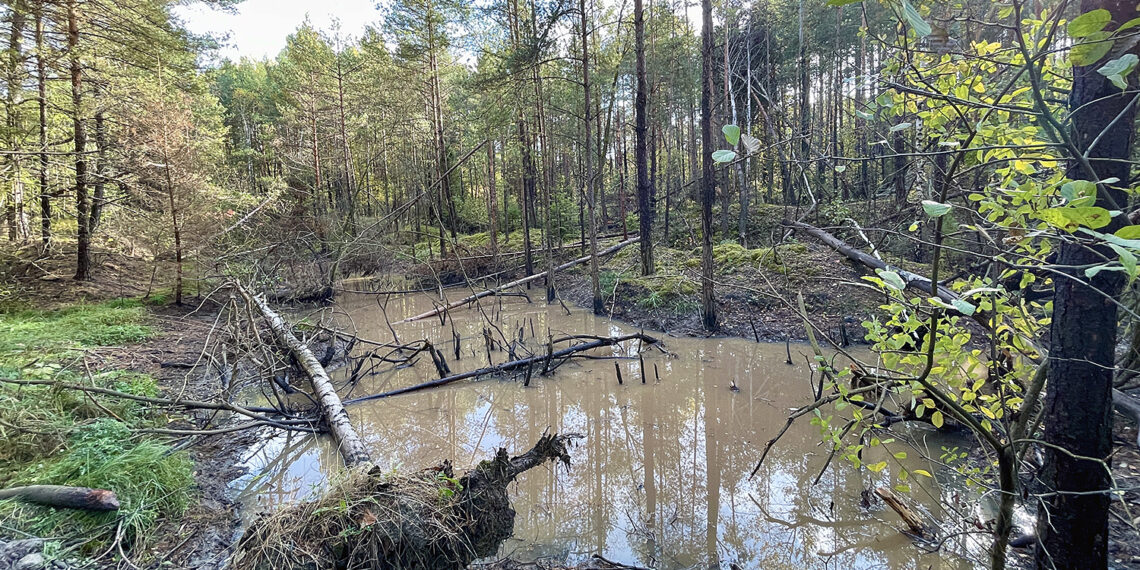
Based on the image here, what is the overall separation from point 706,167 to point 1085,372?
23.8 ft

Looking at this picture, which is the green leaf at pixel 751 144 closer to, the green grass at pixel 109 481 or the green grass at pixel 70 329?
the green grass at pixel 109 481

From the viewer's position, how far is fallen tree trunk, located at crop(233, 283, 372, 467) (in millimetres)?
4375

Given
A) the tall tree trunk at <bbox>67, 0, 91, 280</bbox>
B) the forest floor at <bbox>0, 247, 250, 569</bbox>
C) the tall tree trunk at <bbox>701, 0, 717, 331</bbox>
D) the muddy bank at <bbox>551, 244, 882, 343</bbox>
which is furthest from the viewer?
the tall tree trunk at <bbox>67, 0, 91, 280</bbox>

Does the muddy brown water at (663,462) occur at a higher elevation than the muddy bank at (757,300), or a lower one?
lower

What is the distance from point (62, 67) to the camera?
9742 millimetres

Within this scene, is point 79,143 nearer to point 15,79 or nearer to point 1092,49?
point 15,79

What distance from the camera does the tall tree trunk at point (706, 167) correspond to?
26.4ft

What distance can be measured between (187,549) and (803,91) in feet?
66.3

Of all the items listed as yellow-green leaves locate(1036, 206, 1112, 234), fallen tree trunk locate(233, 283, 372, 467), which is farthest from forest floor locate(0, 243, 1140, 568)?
yellow-green leaves locate(1036, 206, 1112, 234)

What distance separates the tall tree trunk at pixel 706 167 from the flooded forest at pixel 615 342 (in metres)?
0.07

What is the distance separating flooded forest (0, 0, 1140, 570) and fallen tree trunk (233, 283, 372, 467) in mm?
60

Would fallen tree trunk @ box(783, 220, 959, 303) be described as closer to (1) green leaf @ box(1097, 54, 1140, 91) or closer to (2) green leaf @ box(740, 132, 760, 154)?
(2) green leaf @ box(740, 132, 760, 154)

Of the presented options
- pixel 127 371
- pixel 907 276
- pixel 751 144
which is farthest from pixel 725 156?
pixel 127 371

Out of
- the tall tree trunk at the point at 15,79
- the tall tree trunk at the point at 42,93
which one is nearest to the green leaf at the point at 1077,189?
the tall tree trunk at the point at 15,79
